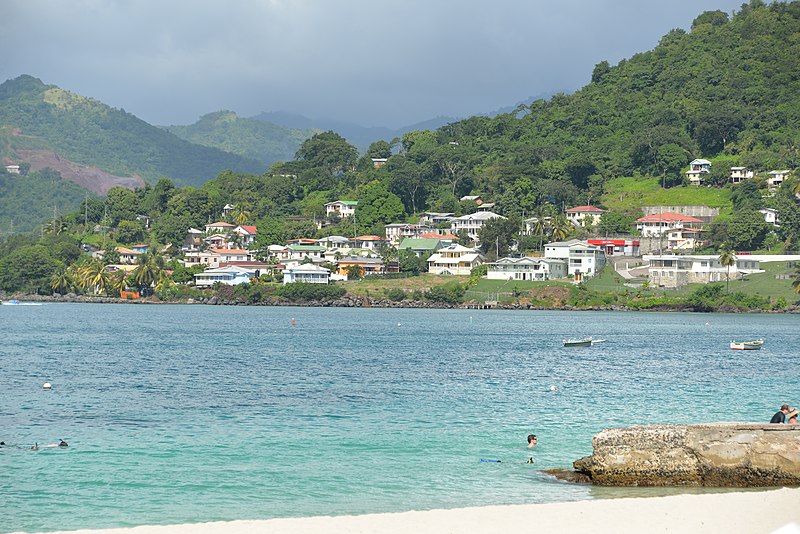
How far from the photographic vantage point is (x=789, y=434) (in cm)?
2050

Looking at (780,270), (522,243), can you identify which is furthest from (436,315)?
(780,270)

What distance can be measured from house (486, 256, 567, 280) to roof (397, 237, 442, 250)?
15.5 metres

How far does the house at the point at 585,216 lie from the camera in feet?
443

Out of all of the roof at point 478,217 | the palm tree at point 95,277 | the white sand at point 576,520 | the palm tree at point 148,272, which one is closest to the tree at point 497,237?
the roof at point 478,217

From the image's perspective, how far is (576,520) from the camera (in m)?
17.0

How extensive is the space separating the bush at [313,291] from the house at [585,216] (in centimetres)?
3492

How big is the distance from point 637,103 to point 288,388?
144 metres

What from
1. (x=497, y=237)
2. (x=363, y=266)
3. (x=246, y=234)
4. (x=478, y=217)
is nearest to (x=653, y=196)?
(x=478, y=217)

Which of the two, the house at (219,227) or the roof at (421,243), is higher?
the house at (219,227)

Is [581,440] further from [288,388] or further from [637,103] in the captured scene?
[637,103]

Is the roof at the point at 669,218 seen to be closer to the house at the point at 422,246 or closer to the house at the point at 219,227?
the house at the point at 422,246

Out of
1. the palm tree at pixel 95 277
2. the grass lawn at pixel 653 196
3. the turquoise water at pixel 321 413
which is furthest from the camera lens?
the palm tree at pixel 95 277

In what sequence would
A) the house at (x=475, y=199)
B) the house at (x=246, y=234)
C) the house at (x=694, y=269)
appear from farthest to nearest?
the house at (x=475, y=199)
the house at (x=246, y=234)
the house at (x=694, y=269)

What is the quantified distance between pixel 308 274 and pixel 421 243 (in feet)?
57.6
